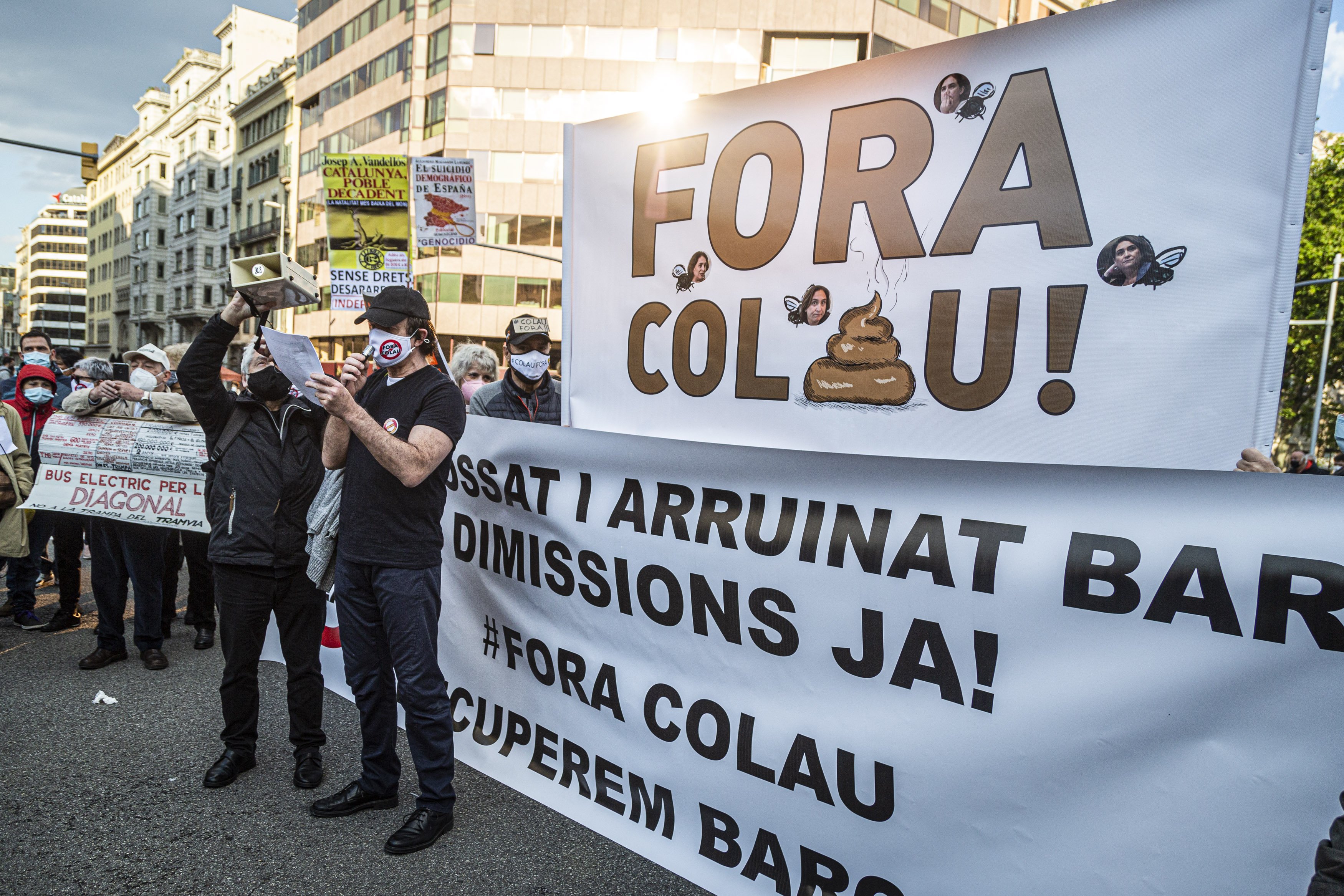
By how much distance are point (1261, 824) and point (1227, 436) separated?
37.0 inches

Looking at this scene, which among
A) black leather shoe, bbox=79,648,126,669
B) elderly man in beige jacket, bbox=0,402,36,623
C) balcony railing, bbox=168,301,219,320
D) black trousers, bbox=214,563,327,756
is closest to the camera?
black trousers, bbox=214,563,327,756

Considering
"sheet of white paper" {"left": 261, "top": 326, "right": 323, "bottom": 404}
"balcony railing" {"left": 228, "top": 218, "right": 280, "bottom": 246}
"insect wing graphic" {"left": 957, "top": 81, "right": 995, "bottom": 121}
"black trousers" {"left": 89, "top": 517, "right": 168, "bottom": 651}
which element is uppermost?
"balcony railing" {"left": 228, "top": 218, "right": 280, "bottom": 246}

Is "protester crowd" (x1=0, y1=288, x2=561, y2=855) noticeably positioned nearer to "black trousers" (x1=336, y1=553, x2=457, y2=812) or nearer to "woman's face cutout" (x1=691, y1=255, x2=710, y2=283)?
"black trousers" (x1=336, y1=553, x2=457, y2=812)

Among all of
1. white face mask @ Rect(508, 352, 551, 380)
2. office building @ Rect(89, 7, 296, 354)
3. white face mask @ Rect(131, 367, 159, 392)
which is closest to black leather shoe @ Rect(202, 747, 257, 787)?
white face mask @ Rect(508, 352, 551, 380)

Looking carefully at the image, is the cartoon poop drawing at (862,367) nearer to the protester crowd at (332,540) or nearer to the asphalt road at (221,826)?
the protester crowd at (332,540)

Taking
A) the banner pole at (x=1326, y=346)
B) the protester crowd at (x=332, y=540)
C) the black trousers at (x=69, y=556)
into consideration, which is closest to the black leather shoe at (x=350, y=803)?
the protester crowd at (x=332, y=540)

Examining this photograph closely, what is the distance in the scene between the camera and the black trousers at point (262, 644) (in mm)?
3549

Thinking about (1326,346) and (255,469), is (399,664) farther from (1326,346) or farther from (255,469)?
(1326,346)

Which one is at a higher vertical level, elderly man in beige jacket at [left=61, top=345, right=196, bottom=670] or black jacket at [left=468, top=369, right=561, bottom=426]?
black jacket at [left=468, top=369, right=561, bottom=426]

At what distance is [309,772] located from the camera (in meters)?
3.51

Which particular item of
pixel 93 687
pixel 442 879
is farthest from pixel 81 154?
pixel 442 879

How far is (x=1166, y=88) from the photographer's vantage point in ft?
6.81

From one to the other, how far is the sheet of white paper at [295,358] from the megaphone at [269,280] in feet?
1.20

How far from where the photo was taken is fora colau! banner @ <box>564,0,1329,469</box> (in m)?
2.01
